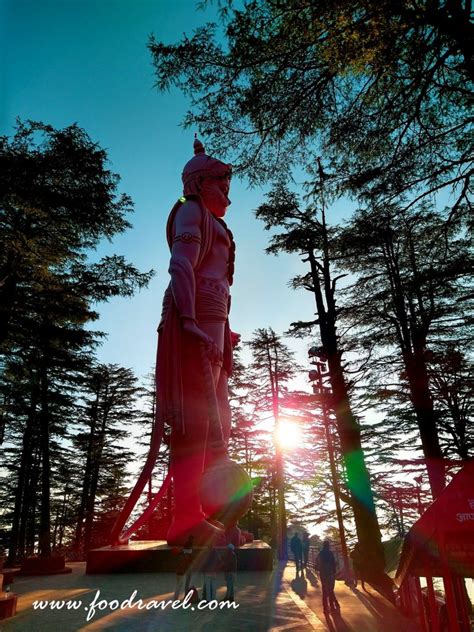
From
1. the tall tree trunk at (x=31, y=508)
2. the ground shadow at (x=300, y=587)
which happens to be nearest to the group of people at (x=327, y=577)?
the ground shadow at (x=300, y=587)

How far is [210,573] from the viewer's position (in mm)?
5832

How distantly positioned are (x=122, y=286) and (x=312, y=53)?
8248 mm

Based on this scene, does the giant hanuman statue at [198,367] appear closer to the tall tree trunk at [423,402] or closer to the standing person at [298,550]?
the standing person at [298,550]

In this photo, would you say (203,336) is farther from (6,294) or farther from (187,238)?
(6,294)

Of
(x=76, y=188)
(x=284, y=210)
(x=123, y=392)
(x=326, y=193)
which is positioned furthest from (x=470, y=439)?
(x=123, y=392)

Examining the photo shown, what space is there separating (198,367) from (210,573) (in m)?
3.15

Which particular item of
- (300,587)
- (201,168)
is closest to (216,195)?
(201,168)

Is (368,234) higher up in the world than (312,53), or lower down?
lower down

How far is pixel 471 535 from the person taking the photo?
2904 millimetres

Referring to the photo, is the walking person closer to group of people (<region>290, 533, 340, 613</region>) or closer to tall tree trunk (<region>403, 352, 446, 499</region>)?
group of people (<region>290, 533, 340, 613</region>)

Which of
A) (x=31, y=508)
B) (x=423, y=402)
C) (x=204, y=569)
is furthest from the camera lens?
(x=31, y=508)

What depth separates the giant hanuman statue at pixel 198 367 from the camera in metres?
6.15

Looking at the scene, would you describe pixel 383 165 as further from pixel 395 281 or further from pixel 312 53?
pixel 395 281

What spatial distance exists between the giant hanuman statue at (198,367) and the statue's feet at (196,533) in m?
0.01
